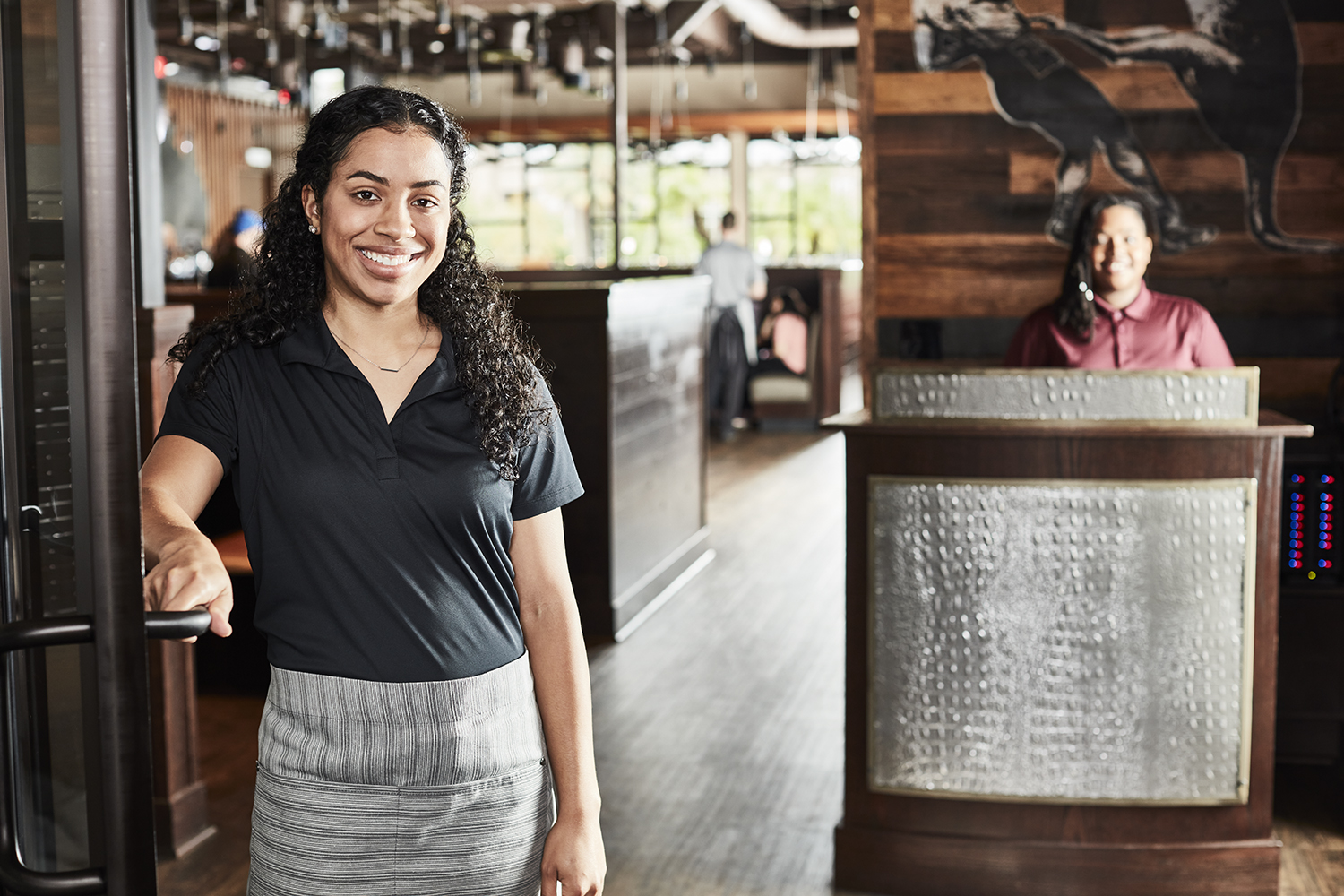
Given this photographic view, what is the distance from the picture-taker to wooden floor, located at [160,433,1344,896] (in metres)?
3.13

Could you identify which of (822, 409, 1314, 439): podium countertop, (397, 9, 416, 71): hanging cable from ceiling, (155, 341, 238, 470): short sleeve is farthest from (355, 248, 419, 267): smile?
(397, 9, 416, 71): hanging cable from ceiling

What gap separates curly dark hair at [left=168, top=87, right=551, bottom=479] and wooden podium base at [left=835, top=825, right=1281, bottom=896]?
1971 millimetres

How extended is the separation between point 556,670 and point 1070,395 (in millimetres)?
1790

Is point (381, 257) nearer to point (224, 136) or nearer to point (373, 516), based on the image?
point (373, 516)

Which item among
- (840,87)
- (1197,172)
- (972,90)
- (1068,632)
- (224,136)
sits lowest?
(1068,632)

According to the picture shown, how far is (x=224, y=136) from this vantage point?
17547 mm

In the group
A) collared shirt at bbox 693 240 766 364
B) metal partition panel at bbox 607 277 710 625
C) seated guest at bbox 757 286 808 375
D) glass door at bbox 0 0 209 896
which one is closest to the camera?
glass door at bbox 0 0 209 896

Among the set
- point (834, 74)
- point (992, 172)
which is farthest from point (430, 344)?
point (834, 74)

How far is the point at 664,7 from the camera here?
11.8 m

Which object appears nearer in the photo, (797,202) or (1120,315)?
(1120,315)

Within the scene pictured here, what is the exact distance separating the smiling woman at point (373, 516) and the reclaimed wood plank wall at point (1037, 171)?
8.85 ft

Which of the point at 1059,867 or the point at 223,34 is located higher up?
the point at 223,34

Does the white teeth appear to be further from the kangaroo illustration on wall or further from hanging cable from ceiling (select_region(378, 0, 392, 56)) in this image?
hanging cable from ceiling (select_region(378, 0, 392, 56))

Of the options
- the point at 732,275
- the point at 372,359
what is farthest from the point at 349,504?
the point at 732,275
